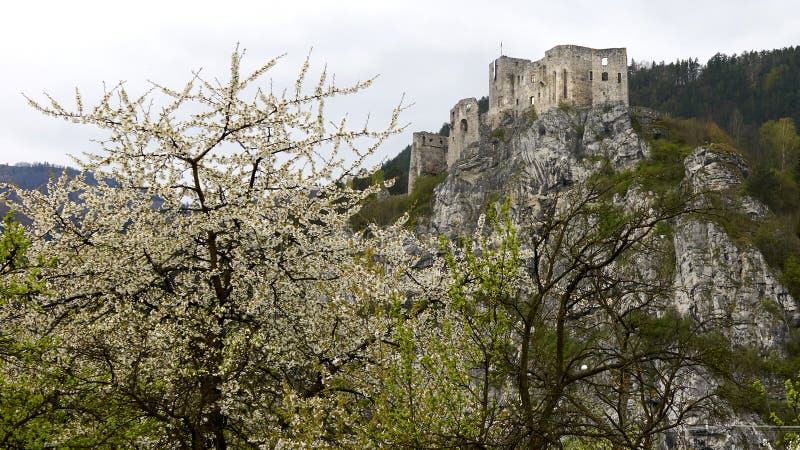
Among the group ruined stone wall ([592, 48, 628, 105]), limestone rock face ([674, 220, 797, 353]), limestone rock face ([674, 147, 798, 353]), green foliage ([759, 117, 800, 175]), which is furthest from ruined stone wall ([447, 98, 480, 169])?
limestone rock face ([674, 220, 797, 353])

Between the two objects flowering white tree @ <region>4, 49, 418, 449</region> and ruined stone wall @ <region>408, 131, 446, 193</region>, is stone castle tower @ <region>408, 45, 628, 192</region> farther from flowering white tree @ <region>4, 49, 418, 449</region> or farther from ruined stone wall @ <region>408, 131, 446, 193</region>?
flowering white tree @ <region>4, 49, 418, 449</region>

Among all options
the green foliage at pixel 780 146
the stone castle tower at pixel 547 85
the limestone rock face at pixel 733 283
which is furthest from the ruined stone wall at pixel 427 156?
the limestone rock face at pixel 733 283

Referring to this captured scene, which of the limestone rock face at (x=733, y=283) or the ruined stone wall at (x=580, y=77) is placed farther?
the ruined stone wall at (x=580, y=77)

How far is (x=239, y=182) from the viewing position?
10.3 m

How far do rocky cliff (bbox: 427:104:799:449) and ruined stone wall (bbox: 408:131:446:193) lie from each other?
8.02 metres

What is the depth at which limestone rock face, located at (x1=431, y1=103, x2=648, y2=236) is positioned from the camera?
228 feet

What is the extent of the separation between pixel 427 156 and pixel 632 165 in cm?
3095

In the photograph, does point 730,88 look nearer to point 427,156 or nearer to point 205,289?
point 427,156

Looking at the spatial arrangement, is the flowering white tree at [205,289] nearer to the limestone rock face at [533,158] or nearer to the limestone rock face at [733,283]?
the limestone rock face at [733,283]

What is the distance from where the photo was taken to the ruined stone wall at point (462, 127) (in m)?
84.1

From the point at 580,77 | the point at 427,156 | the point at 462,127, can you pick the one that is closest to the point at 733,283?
the point at 580,77

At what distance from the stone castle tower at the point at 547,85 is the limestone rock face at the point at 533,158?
1581 millimetres

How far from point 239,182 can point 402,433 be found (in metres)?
4.65

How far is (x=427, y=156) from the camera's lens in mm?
91625
